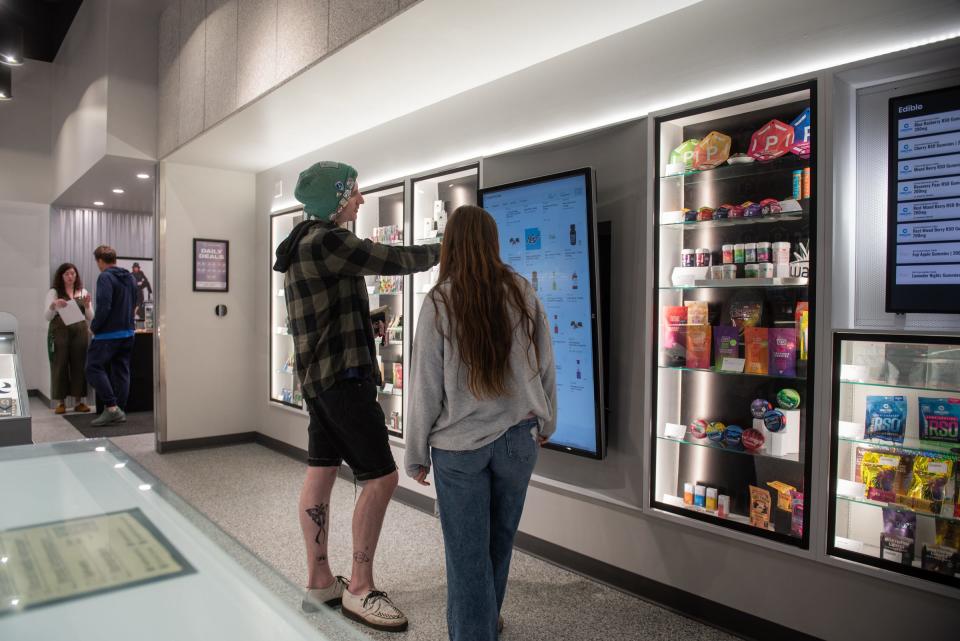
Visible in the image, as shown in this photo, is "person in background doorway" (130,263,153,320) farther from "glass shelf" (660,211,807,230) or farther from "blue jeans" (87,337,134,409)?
"glass shelf" (660,211,807,230)

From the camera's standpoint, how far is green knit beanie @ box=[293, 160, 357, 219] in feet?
8.20

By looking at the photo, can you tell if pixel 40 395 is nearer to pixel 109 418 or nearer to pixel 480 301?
pixel 109 418

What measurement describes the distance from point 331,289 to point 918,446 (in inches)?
85.9

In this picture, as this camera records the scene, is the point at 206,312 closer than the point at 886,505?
No

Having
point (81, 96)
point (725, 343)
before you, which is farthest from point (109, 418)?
point (725, 343)

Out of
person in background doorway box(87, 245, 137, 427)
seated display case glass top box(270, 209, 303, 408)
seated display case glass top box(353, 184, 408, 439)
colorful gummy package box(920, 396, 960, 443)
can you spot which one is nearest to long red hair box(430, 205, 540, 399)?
colorful gummy package box(920, 396, 960, 443)

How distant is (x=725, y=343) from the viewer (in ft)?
8.13

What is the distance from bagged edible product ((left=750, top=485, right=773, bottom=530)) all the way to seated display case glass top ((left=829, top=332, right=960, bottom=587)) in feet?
0.83

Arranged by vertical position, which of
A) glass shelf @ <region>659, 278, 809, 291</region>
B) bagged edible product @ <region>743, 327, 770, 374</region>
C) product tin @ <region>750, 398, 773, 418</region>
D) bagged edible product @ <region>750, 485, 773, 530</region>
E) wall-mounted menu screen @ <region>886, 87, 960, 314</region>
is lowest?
bagged edible product @ <region>750, 485, 773, 530</region>

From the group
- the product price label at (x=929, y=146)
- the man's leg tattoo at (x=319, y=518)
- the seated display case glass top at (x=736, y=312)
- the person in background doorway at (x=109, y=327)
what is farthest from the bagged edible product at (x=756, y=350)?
the person in background doorway at (x=109, y=327)

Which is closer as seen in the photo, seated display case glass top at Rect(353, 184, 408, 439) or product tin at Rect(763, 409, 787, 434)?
product tin at Rect(763, 409, 787, 434)

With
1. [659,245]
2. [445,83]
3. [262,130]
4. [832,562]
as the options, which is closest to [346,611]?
[832,562]

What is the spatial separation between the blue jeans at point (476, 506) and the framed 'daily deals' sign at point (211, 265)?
468 cm

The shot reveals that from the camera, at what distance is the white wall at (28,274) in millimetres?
7875
